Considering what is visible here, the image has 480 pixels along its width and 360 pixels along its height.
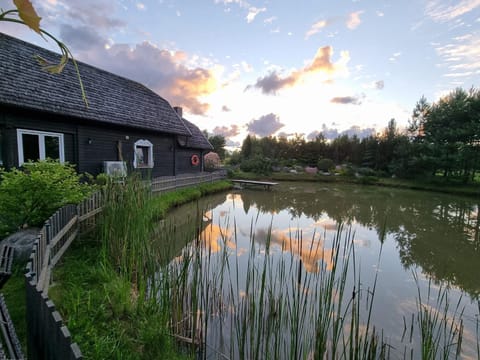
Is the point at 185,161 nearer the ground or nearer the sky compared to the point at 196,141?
nearer the ground

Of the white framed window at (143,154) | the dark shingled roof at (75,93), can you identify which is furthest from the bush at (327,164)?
the white framed window at (143,154)

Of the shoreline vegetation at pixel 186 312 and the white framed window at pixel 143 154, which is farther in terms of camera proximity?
the white framed window at pixel 143 154

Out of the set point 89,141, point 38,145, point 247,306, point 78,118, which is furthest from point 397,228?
point 38,145

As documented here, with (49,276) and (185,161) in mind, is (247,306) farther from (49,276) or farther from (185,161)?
(185,161)

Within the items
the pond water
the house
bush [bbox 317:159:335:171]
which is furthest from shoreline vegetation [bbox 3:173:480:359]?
bush [bbox 317:159:335:171]

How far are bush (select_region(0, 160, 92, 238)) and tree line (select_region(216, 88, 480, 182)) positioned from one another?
17.8 m

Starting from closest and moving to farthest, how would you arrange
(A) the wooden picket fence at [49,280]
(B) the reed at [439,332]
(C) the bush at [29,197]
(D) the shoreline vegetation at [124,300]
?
(A) the wooden picket fence at [49,280], (B) the reed at [439,332], (D) the shoreline vegetation at [124,300], (C) the bush at [29,197]

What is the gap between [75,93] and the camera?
291 inches

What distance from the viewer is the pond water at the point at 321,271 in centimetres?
223

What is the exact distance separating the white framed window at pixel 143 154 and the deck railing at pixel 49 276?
510 centimetres

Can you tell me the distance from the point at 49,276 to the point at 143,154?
25.1ft

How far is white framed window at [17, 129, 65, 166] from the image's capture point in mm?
6012

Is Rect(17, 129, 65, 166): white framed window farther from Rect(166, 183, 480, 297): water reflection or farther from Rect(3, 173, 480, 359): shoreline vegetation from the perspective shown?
Rect(3, 173, 480, 359): shoreline vegetation

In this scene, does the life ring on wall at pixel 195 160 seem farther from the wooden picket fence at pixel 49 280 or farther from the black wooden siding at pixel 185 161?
the wooden picket fence at pixel 49 280
